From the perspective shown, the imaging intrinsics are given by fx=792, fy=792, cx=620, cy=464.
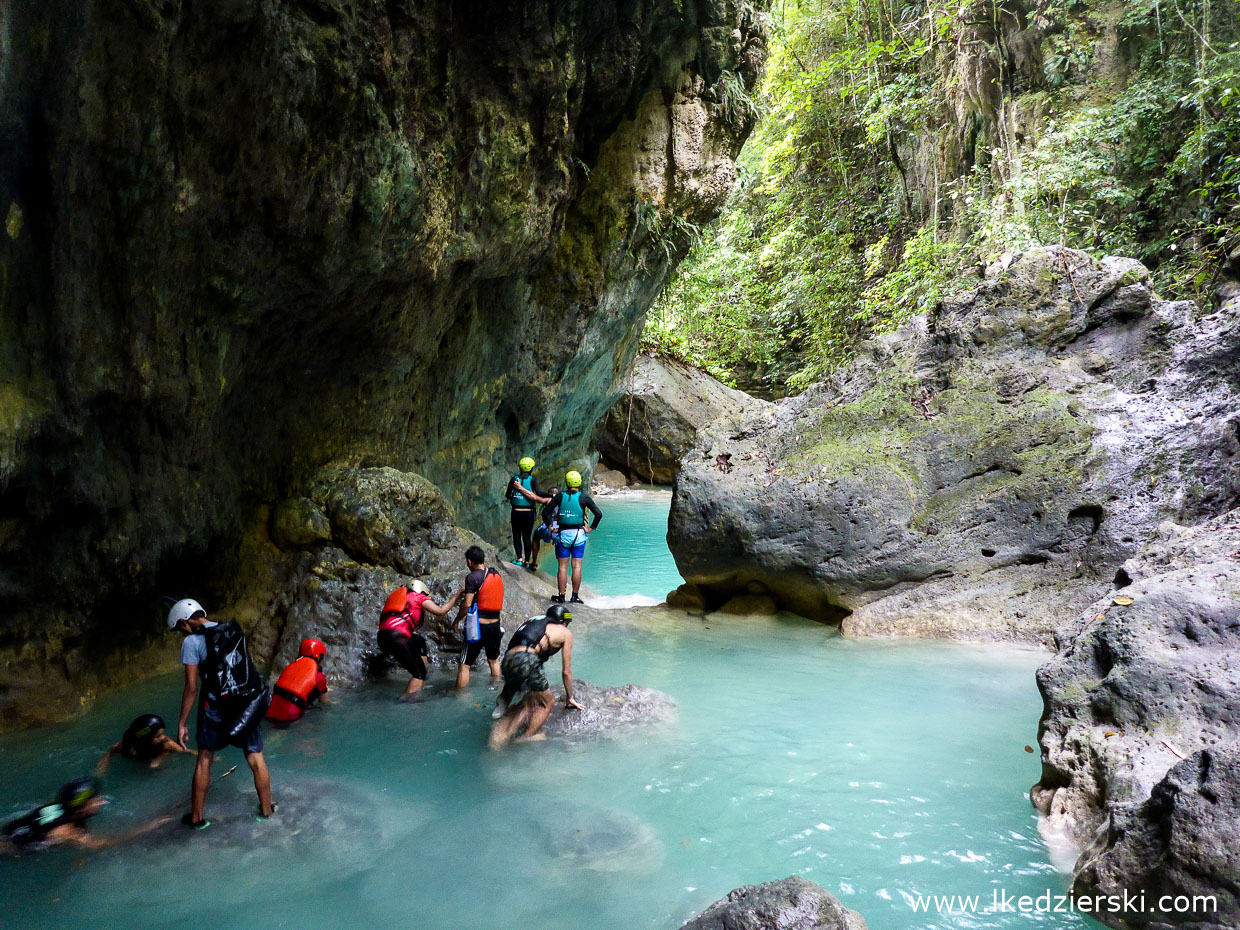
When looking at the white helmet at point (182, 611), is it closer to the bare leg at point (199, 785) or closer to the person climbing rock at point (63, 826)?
the bare leg at point (199, 785)

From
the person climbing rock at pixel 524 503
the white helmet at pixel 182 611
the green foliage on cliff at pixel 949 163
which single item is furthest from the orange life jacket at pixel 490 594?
the green foliage on cliff at pixel 949 163

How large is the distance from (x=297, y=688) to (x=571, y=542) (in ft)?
14.9

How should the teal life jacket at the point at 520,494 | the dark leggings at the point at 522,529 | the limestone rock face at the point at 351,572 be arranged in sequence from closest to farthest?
the limestone rock face at the point at 351,572 → the teal life jacket at the point at 520,494 → the dark leggings at the point at 522,529

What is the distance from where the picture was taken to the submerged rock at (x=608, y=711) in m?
6.08

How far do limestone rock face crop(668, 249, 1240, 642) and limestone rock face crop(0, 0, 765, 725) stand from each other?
151 inches

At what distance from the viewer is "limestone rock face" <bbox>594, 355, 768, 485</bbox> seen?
21.4 metres

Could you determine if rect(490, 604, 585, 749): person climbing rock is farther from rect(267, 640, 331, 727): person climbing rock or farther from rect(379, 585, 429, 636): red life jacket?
rect(267, 640, 331, 727): person climbing rock

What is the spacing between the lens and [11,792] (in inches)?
194

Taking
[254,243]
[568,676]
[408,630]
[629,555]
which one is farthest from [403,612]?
[629,555]

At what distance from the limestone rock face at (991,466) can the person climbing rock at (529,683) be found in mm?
3726

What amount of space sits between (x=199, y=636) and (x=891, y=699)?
5.31 meters

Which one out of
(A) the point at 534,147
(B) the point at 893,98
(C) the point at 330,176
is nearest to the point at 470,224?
(A) the point at 534,147

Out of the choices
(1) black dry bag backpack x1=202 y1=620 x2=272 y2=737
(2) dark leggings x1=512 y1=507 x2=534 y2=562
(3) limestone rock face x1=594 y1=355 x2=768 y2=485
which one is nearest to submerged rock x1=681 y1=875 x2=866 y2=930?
(1) black dry bag backpack x1=202 y1=620 x2=272 y2=737

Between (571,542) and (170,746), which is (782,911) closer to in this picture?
(170,746)
